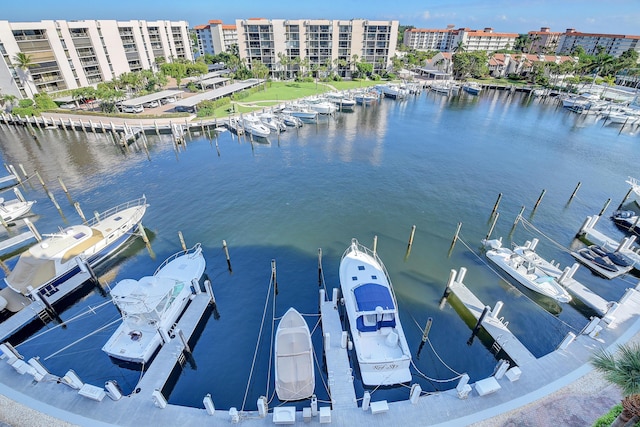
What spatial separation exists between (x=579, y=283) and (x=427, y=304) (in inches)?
560

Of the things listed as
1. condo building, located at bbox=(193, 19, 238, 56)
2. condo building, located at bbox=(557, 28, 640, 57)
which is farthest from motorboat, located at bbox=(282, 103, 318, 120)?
condo building, located at bbox=(557, 28, 640, 57)

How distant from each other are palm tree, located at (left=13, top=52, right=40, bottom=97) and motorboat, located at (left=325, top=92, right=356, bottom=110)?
70.8 metres

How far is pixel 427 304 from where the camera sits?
25719 mm

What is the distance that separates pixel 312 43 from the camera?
113500 millimetres

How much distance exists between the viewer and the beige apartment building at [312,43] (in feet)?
356

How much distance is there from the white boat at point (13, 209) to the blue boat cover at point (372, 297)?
134ft

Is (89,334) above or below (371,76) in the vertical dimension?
below

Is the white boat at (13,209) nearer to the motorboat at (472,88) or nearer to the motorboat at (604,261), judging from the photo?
the motorboat at (604,261)

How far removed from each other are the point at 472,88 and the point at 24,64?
126 metres

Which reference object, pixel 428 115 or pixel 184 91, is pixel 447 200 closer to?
pixel 428 115

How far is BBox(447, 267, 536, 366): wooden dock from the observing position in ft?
66.3

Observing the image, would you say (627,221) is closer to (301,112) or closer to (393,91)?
(301,112)

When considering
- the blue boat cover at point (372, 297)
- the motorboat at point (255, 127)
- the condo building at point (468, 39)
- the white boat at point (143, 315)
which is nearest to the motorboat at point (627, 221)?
the blue boat cover at point (372, 297)

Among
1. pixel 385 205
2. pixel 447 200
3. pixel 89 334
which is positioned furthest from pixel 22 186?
pixel 447 200
